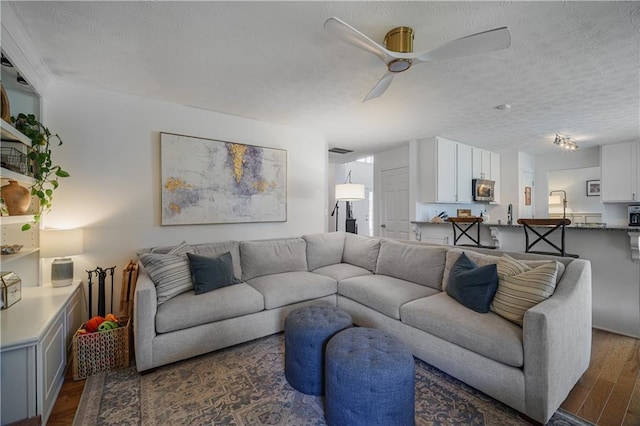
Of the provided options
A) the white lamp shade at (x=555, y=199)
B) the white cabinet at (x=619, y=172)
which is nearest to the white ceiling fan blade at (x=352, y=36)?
the white cabinet at (x=619, y=172)

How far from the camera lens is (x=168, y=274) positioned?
2.36 metres

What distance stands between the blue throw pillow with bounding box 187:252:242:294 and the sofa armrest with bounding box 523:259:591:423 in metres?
2.36

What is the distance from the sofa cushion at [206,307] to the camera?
2113 millimetres

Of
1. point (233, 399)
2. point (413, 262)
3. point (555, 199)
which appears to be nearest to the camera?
point (233, 399)

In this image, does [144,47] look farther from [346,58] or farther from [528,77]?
[528,77]

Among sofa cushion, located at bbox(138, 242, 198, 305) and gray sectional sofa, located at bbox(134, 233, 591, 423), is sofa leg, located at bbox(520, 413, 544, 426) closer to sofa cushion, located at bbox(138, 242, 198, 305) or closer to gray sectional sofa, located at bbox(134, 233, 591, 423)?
gray sectional sofa, located at bbox(134, 233, 591, 423)

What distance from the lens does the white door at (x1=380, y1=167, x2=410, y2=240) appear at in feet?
17.0

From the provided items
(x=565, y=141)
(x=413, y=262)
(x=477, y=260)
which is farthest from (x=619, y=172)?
(x=413, y=262)

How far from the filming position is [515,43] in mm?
1961

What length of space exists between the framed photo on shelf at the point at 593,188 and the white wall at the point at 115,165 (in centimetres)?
811

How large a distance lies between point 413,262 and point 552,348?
1383 millimetres

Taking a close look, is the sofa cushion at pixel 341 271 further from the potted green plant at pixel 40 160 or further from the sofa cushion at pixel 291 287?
the potted green plant at pixel 40 160

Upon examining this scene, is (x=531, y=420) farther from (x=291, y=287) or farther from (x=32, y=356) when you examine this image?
(x=32, y=356)

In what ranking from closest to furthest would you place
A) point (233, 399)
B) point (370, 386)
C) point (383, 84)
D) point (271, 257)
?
1. point (370, 386)
2. point (233, 399)
3. point (383, 84)
4. point (271, 257)
